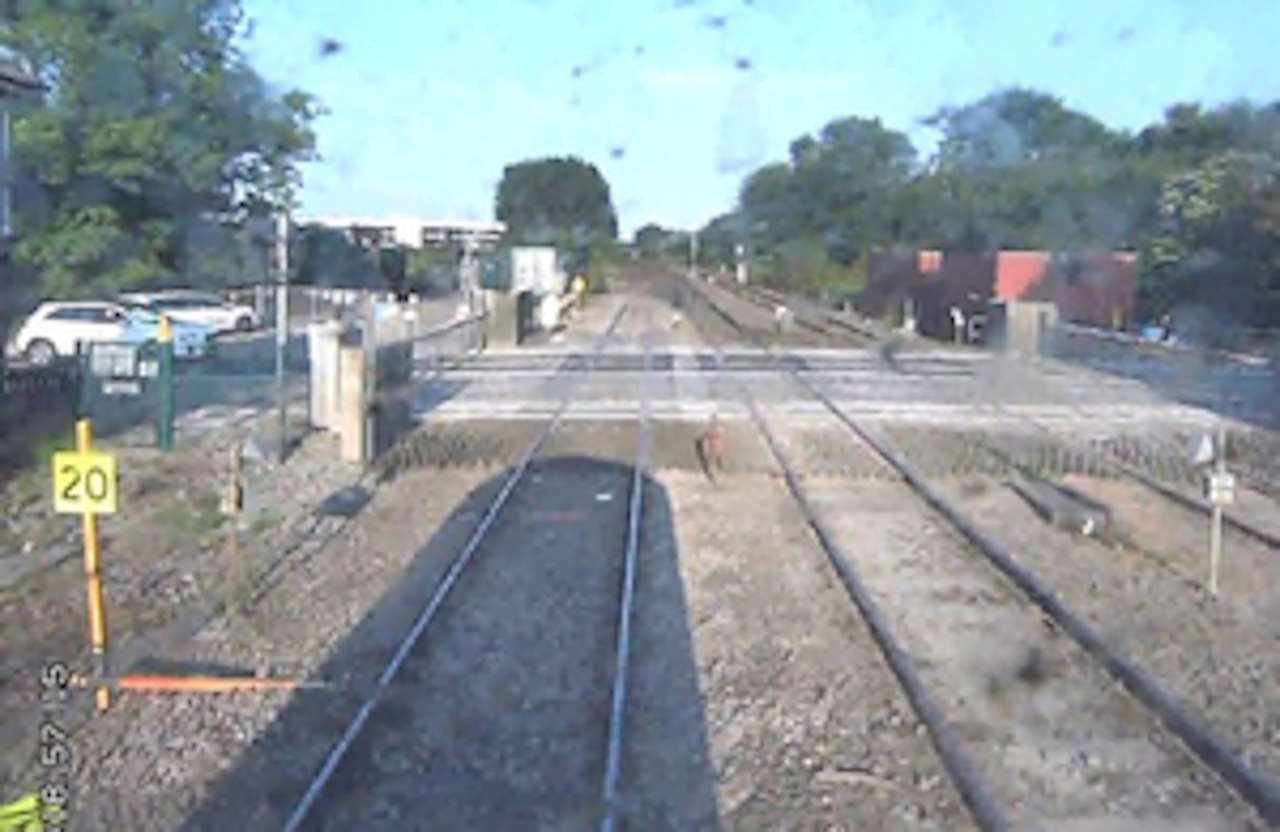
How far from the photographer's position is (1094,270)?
24.5 m

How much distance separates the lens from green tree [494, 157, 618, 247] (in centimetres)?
4744

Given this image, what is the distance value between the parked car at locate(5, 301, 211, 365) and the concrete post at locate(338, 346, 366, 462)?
40.8 feet

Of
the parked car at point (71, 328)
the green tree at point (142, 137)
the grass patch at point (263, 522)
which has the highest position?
the green tree at point (142, 137)

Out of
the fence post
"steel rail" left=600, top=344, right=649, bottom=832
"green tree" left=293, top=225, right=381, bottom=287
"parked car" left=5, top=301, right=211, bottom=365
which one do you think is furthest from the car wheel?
"steel rail" left=600, top=344, right=649, bottom=832

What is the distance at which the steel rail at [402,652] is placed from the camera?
590cm

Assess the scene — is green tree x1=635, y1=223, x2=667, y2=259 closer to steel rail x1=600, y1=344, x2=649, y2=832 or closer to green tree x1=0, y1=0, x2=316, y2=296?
green tree x1=0, y1=0, x2=316, y2=296

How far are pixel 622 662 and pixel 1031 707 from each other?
6.28 feet

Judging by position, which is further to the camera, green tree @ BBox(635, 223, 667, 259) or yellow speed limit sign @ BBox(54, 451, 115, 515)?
green tree @ BBox(635, 223, 667, 259)

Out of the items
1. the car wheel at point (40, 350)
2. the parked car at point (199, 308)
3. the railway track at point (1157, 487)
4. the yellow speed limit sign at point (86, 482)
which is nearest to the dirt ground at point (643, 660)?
the railway track at point (1157, 487)

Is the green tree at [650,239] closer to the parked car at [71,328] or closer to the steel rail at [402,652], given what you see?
the parked car at [71,328]

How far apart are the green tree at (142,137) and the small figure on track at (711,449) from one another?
5308 mm

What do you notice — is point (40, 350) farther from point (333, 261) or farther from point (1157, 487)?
point (1157, 487)

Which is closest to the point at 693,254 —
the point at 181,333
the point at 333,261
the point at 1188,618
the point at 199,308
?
the point at 199,308

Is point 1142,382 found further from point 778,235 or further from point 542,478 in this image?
point 542,478
